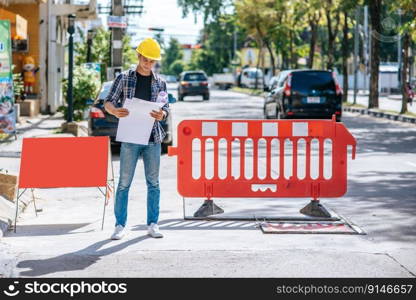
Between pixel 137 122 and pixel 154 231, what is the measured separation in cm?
103

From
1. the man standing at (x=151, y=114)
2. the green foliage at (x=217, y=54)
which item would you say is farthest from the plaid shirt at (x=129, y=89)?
the green foliage at (x=217, y=54)

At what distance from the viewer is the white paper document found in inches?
368

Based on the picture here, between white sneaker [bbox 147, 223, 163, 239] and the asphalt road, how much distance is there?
0.08m

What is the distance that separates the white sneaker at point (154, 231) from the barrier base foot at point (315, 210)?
2.08 m

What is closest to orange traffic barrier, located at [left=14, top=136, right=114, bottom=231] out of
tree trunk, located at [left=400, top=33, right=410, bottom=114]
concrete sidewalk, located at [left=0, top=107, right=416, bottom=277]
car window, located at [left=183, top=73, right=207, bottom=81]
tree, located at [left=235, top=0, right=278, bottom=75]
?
concrete sidewalk, located at [left=0, top=107, right=416, bottom=277]

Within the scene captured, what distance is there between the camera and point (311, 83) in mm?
28094

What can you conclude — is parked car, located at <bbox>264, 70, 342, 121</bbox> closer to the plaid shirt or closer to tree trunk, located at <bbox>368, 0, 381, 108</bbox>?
tree trunk, located at <bbox>368, 0, 381, 108</bbox>

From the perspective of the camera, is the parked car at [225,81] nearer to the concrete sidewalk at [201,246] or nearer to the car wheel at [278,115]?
the car wheel at [278,115]

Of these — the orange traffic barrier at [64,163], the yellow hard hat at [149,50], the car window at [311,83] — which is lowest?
the orange traffic barrier at [64,163]

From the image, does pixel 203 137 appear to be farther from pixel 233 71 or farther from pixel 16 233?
pixel 233 71

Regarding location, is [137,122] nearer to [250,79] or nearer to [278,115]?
[278,115]

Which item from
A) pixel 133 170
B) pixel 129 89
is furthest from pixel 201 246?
pixel 129 89

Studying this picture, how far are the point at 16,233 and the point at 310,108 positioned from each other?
744 inches

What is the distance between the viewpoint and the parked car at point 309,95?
27.9 meters
